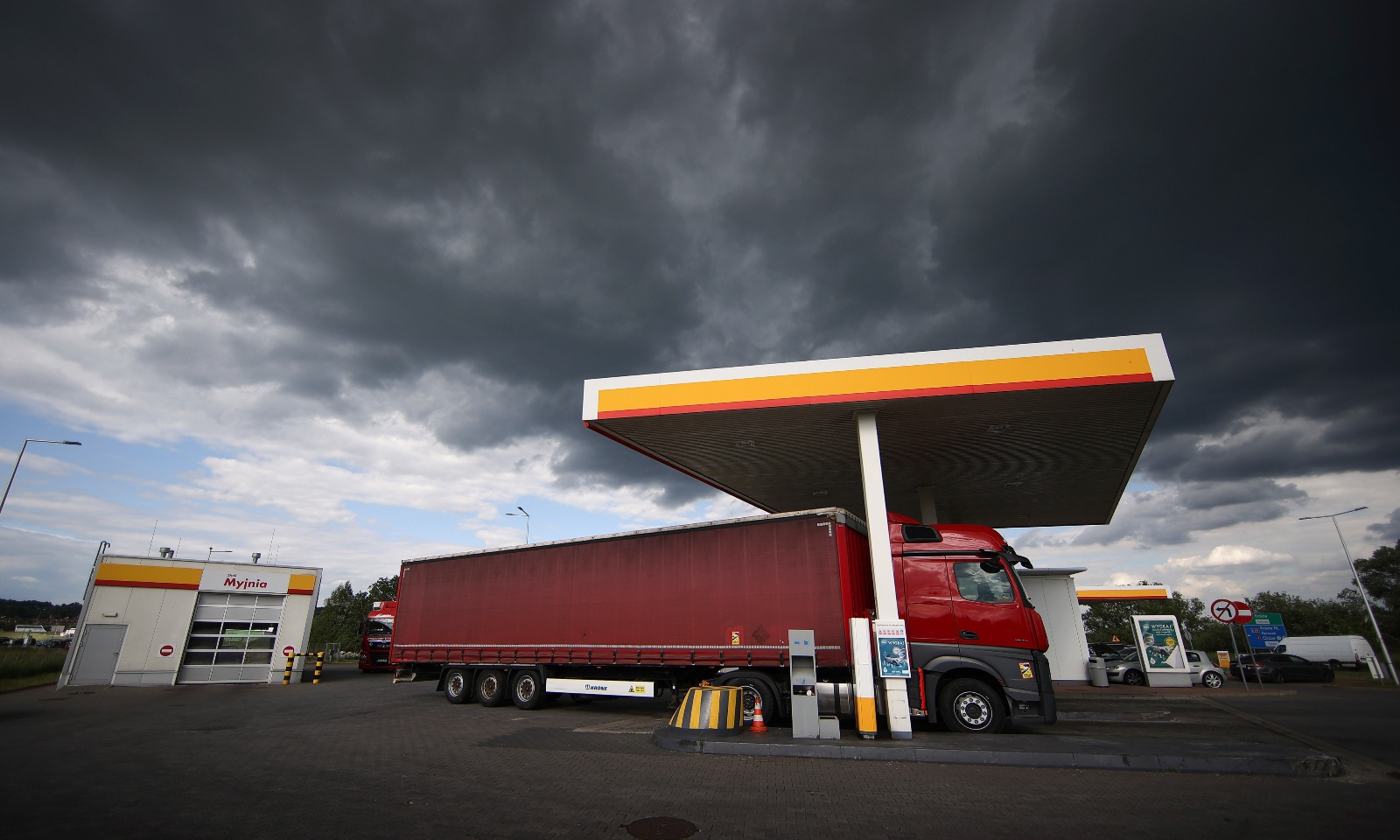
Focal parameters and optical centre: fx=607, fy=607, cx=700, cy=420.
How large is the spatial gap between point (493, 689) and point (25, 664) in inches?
915

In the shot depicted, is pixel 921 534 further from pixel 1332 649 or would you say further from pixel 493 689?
pixel 1332 649

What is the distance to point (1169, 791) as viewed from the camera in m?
6.41

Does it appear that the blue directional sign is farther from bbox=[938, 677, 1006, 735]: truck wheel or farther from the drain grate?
the drain grate

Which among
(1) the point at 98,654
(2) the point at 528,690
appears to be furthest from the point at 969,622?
(1) the point at 98,654

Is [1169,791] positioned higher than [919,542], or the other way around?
[919,542]

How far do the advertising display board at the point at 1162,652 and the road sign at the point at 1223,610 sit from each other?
4350 mm

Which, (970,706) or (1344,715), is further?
(1344,715)

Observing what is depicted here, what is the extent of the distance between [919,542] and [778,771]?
15.4 feet

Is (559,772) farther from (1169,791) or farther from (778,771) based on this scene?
(1169,791)

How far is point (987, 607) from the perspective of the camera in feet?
32.1

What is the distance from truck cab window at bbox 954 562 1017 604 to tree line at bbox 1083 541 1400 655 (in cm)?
3056

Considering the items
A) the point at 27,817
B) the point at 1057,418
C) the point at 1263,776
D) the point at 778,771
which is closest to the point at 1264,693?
the point at 1057,418

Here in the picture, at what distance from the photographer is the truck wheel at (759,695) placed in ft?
34.7

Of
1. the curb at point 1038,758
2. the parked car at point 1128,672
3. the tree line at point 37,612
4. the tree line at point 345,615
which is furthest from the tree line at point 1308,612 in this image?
the tree line at point 37,612
